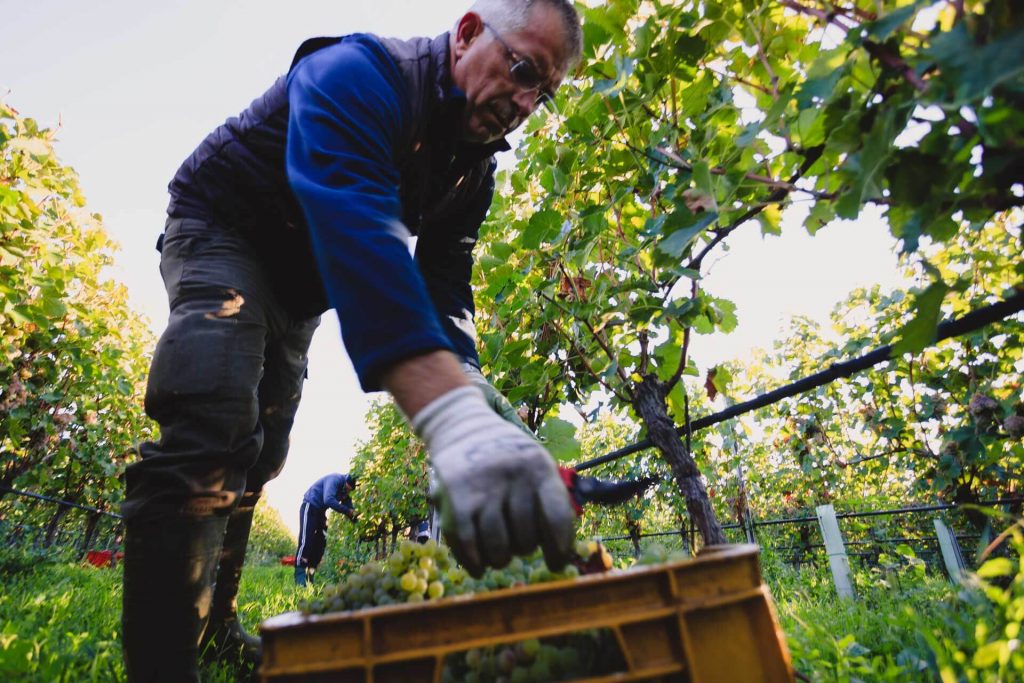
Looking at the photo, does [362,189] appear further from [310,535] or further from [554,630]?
[310,535]

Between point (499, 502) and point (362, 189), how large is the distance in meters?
0.66

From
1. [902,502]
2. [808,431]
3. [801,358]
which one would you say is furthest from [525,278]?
[902,502]

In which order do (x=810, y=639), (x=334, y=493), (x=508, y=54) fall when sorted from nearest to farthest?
(x=508, y=54), (x=810, y=639), (x=334, y=493)

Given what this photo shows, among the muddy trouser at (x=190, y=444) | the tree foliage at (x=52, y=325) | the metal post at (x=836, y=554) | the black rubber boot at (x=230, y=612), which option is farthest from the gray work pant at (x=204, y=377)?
the metal post at (x=836, y=554)

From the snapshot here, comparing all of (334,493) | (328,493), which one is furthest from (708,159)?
(334,493)

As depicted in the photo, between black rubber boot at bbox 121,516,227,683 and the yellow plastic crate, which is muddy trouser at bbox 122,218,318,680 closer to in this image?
black rubber boot at bbox 121,516,227,683

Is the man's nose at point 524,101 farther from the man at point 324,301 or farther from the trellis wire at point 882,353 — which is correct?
the trellis wire at point 882,353

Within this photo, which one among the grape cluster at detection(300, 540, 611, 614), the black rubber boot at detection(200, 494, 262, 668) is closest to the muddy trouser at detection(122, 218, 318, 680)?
the grape cluster at detection(300, 540, 611, 614)

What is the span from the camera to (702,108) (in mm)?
1943

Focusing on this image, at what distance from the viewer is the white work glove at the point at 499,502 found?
29.8 inches

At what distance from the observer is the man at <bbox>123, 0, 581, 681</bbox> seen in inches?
33.2

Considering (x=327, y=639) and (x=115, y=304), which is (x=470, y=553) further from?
(x=115, y=304)

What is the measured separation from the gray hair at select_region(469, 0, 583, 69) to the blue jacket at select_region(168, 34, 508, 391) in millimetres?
164

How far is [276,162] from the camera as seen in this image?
168 centimetres
